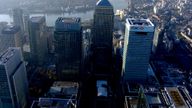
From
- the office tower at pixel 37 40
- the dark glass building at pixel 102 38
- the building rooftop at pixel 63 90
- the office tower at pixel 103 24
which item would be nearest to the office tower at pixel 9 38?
the office tower at pixel 37 40

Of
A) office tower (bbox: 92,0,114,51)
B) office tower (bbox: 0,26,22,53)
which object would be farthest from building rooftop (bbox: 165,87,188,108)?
office tower (bbox: 0,26,22,53)

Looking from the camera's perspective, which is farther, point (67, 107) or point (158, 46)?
point (158, 46)

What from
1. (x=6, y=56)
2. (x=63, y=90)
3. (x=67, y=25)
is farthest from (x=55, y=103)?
(x=67, y=25)

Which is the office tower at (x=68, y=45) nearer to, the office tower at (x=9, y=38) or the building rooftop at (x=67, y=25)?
the building rooftop at (x=67, y=25)

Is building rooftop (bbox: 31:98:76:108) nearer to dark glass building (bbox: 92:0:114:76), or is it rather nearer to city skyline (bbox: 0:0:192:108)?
city skyline (bbox: 0:0:192:108)

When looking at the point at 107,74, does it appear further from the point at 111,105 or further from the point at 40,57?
the point at 40,57

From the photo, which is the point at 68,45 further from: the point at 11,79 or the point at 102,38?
the point at 11,79

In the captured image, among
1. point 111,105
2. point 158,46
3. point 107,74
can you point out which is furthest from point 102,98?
point 158,46
